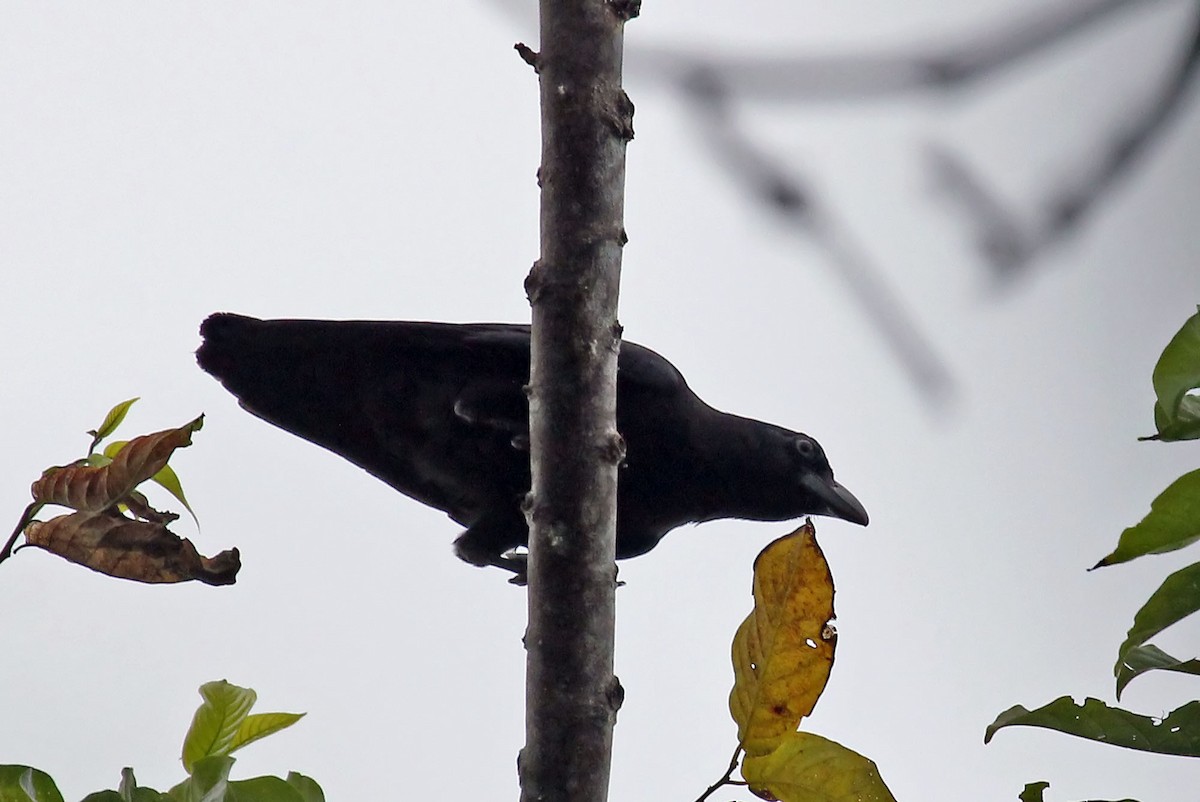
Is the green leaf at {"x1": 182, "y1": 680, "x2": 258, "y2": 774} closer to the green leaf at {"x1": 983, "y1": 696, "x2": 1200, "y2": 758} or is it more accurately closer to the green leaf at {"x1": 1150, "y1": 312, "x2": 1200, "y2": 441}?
the green leaf at {"x1": 983, "y1": 696, "x2": 1200, "y2": 758}

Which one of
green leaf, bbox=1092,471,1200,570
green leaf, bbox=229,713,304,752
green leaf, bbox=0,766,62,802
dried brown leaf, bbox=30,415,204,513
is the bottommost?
green leaf, bbox=0,766,62,802

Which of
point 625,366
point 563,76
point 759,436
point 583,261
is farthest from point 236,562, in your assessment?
point 759,436

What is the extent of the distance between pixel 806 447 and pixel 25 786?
293cm

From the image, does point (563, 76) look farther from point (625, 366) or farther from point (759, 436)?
point (759, 436)

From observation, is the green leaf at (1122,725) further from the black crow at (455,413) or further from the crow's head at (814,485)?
the crow's head at (814,485)

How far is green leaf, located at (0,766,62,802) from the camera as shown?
199 cm

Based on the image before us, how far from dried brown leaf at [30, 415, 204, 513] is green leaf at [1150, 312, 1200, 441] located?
1693 millimetres

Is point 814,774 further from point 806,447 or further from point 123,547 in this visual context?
point 806,447

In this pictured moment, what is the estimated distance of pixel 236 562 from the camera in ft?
7.75

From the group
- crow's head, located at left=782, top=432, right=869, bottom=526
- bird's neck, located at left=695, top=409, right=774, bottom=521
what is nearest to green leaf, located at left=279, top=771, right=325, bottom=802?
bird's neck, located at left=695, top=409, right=774, bottom=521

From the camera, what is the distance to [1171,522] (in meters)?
1.86

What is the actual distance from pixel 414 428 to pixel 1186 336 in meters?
2.52

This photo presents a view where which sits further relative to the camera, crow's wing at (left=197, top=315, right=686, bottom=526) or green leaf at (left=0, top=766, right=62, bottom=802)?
crow's wing at (left=197, top=315, right=686, bottom=526)

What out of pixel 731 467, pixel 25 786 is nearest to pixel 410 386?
pixel 731 467
